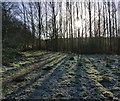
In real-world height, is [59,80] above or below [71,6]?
below

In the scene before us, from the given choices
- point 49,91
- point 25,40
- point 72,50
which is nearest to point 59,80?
point 49,91

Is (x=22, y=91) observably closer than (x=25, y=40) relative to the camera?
Yes

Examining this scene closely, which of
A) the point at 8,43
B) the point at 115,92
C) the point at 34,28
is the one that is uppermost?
the point at 34,28

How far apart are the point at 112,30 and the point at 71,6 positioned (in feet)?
24.1

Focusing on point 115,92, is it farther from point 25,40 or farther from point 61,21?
point 61,21

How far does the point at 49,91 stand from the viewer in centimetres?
711

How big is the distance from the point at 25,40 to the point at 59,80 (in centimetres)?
2431

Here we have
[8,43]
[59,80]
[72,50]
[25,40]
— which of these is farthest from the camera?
[25,40]

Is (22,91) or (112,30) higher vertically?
(112,30)

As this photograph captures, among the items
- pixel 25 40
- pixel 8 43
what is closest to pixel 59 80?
pixel 8 43

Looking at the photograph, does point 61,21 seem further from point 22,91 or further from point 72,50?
point 22,91

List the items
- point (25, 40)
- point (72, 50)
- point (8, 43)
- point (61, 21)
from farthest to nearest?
point (61, 21) < point (25, 40) < point (72, 50) < point (8, 43)

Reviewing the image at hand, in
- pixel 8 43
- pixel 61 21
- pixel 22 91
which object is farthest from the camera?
pixel 61 21

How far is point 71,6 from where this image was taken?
35.2m
